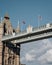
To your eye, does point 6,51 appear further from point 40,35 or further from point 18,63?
point 40,35

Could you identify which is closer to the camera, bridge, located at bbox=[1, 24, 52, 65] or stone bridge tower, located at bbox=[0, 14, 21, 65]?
bridge, located at bbox=[1, 24, 52, 65]

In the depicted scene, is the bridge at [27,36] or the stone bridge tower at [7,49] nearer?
the bridge at [27,36]

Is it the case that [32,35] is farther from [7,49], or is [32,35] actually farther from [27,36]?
[7,49]

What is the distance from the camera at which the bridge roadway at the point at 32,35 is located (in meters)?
66.4

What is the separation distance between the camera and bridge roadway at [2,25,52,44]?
2613 inches

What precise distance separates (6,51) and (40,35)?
37.7ft

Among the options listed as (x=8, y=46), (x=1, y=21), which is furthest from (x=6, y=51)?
(x=1, y=21)

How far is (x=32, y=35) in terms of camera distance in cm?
7000

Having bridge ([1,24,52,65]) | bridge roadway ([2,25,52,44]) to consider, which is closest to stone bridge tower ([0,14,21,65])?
bridge ([1,24,52,65])

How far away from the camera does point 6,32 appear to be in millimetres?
79438

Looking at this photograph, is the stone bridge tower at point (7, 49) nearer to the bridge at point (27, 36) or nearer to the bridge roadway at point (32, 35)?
the bridge at point (27, 36)

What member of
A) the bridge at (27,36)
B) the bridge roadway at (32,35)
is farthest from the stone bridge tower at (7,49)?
the bridge roadway at (32,35)

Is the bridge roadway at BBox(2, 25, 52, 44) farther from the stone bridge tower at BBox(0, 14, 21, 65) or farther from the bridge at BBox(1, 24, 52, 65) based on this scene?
the stone bridge tower at BBox(0, 14, 21, 65)

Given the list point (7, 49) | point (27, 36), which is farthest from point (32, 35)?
point (7, 49)
